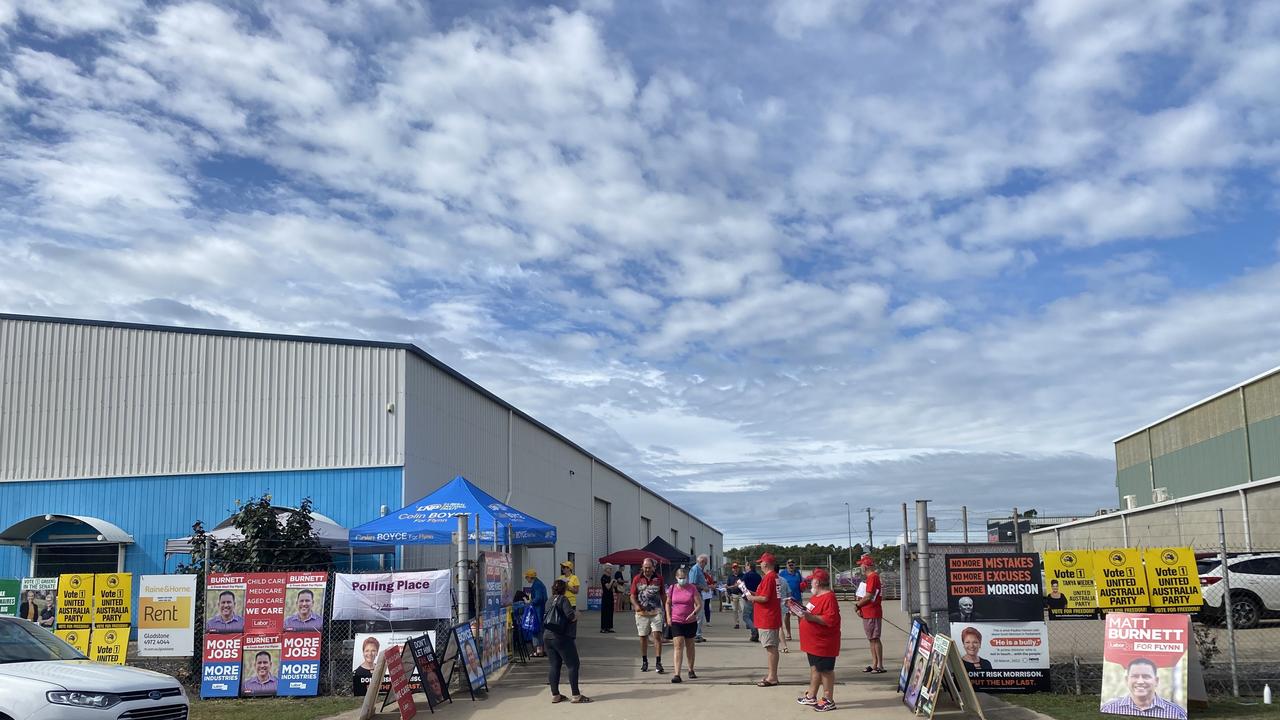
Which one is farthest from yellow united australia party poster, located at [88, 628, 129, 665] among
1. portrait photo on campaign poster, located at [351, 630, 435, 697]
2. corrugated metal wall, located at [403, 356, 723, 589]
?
corrugated metal wall, located at [403, 356, 723, 589]

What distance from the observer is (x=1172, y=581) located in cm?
1233

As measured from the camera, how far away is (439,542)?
20609 mm

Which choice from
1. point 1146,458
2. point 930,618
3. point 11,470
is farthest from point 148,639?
point 1146,458

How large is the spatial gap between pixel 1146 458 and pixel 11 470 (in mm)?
40707

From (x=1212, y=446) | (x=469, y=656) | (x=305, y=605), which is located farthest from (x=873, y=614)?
(x=1212, y=446)

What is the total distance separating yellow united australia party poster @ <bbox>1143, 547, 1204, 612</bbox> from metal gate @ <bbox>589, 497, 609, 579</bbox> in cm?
3123

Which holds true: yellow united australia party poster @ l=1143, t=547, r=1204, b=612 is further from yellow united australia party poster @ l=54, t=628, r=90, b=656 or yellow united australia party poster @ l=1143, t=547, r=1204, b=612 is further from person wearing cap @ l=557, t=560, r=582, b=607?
yellow united australia party poster @ l=54, t=628, r=90, b=656

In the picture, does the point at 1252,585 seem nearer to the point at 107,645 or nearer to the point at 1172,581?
the point at 1172,581

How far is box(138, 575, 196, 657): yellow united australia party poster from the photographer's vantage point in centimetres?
1432

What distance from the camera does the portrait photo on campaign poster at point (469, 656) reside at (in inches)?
521

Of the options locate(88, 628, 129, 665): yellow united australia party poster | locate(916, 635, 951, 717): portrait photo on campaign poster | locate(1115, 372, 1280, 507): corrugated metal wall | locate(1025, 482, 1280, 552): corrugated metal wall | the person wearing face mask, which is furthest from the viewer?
locate(1115, 372, 1280, 507): corrugated metal wall

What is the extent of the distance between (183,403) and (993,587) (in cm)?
2001

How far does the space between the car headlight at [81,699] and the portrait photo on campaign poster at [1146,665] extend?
32.1 feet

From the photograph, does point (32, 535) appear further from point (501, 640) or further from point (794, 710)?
point (794, 710)
